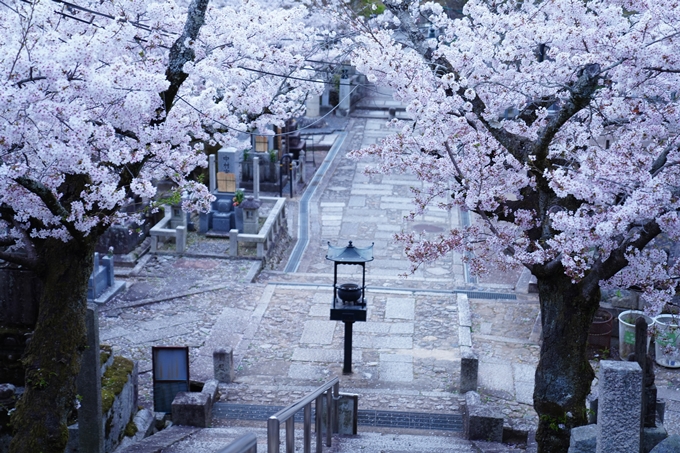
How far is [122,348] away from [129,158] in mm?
7111

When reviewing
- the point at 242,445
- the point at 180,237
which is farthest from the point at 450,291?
the point at 242,445

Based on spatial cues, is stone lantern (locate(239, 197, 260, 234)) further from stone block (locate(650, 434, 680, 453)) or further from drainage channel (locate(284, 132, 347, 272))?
stone block (locate(650, 434, 680, 453))

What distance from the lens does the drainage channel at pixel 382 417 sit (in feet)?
36.6

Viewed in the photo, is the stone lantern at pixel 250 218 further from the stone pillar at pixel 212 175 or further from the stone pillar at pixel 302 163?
the stone pillar at pixel 302 163

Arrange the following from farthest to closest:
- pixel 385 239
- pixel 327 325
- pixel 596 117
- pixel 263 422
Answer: pixel 385 239, pixel 327 325, pixel 263 422, pixel 596 117

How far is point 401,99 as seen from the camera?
1030 cm

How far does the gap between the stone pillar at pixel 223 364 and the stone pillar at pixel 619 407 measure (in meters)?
7.53

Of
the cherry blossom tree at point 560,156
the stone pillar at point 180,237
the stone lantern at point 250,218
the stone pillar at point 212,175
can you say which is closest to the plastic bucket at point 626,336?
the cherry blossom tree at point 560,156

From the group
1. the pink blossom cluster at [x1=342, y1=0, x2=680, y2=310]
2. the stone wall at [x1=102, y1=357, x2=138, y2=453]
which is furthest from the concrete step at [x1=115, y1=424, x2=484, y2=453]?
the pink blossom cluster at [x1=342, y1=0, x2=680, y2=310]

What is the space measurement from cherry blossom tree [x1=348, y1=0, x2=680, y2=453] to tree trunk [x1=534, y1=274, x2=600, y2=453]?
0.05 ft

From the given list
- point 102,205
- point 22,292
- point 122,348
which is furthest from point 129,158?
point 122,348

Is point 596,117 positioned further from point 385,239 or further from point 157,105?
point 385,239

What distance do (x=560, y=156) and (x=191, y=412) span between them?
588 centimetres

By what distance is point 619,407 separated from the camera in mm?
5496
